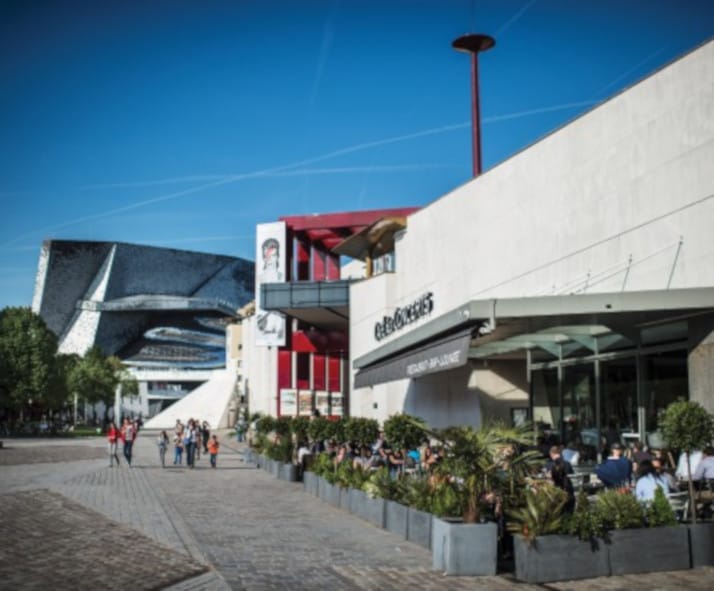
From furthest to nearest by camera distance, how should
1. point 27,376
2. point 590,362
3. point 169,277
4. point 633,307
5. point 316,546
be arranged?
point 169,277, point 27,376, point 590,362, point 633,307, point 316,546

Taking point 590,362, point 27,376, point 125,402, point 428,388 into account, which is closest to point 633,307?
point 590,362

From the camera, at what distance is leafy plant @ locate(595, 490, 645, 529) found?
10.1 m

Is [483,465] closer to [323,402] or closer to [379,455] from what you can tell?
[379,455]

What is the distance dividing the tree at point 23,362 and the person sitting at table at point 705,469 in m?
59.1

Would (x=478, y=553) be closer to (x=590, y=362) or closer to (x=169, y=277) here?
(x=590, y=362)

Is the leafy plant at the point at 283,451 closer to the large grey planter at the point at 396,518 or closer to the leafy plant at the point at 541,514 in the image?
the large grey planter at the point at 396,518

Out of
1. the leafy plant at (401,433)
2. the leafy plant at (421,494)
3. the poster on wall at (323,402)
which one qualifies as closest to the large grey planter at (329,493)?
the leafy plant at (401,433)

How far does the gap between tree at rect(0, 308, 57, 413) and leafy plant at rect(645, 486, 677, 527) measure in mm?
60655

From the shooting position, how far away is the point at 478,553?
10070 mm

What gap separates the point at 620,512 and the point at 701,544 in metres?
Result: 1.13

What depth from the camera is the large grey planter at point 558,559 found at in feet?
31.9

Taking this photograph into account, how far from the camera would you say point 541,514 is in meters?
9.82

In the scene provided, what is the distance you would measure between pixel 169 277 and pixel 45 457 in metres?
127

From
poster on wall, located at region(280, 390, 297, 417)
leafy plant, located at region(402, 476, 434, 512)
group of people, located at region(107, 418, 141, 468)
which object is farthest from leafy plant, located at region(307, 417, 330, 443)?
poster on wall, located at region(280, 390, 297, 417)
